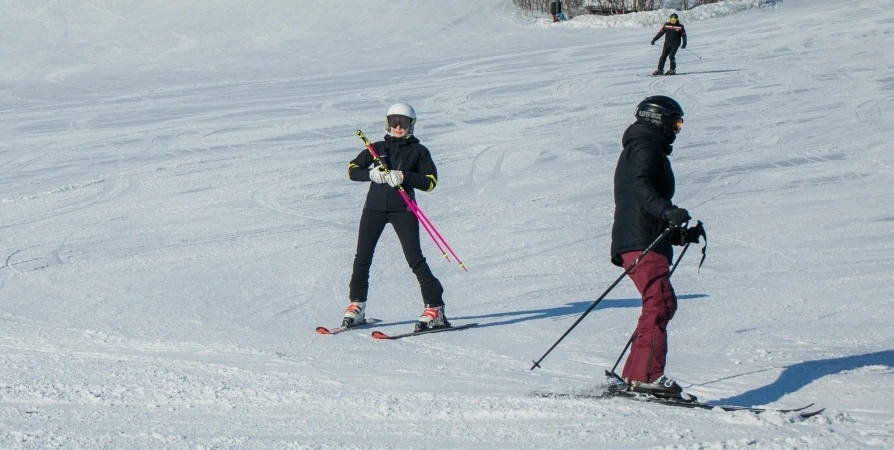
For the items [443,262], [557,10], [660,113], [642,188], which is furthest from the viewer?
[557,10]

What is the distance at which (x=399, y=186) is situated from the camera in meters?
6.66

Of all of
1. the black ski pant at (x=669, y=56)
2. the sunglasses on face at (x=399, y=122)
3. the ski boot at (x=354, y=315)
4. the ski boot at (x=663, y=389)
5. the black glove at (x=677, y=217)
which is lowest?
the black ski pant at (x=669, y=56)

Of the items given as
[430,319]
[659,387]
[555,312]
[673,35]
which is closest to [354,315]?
[430,319]

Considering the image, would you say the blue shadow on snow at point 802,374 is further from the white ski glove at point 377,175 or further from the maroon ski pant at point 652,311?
the white ski glove at point 377,175

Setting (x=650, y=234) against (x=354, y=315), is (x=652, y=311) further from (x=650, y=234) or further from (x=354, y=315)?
(x=354, y=315)

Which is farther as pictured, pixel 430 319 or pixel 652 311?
pixel 430 319

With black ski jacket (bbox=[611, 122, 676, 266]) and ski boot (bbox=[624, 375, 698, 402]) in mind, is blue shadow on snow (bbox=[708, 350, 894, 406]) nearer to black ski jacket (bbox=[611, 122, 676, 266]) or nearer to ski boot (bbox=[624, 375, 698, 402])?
ski boot (bbox=[624, 375, 698, 402])

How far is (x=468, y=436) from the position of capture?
14.7 feet

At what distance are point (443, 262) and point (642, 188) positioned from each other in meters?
4.72

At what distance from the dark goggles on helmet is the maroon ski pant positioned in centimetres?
207

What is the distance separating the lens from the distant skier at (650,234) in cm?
502

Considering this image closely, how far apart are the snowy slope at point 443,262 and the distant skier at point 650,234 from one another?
0.96 ft

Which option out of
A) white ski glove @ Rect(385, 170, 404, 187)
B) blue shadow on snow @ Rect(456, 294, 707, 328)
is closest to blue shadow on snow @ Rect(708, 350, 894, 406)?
blue shadow on snow @ Rect(456, 294, 707, 328)

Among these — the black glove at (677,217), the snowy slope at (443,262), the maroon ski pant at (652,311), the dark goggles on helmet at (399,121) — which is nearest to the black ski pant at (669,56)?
the snowy slope at (443,262)
